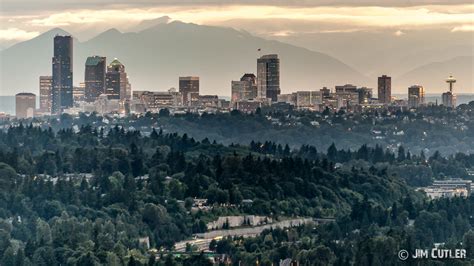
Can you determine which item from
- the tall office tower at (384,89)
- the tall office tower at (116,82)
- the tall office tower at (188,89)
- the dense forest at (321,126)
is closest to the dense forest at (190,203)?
the dense forest at (321,126)

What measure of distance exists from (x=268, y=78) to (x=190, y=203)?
69.7m

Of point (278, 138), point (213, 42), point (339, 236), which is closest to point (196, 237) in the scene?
point (339, 236)

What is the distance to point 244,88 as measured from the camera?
123 metres

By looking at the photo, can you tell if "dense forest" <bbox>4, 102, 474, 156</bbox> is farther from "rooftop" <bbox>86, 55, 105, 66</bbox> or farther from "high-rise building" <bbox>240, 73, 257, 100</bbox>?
"high-rise building" <bbox>240, 73, 257, 100</bbox>

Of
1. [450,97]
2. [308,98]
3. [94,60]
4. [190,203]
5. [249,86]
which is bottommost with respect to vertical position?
[190,203]

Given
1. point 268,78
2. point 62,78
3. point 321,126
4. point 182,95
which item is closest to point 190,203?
point 321,126

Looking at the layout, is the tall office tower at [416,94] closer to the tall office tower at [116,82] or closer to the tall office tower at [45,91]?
the tall office tower at [116,82]

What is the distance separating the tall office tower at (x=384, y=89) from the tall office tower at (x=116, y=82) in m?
12.8

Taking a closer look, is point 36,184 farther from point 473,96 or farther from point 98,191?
point 473,96

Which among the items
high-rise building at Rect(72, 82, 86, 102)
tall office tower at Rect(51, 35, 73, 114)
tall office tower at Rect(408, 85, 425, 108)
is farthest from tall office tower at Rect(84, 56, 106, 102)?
tall office tower at Rect(408, 85, 425, 108)

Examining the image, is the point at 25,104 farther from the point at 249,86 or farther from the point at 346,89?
the point at 346,89

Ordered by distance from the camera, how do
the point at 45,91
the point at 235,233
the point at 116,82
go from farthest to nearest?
the point at 116,82, the point at 45,91, the point at 235,233

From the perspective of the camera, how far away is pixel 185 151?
7219 cm

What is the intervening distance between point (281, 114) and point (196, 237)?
59.6 meters
